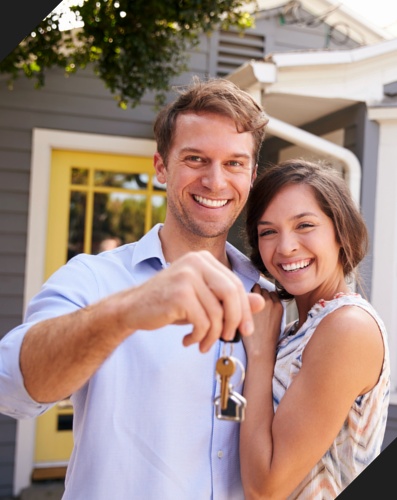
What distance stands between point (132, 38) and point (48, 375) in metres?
2.91

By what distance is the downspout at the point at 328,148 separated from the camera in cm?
387

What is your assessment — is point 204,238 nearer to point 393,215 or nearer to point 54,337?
point 54,337

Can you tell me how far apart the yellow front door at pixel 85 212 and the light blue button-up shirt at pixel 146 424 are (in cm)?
334

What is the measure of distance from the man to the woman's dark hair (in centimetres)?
6

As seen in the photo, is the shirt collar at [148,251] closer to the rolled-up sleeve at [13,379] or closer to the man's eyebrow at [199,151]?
the man's eyebrow at [199,151]

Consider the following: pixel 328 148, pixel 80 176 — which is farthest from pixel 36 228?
pixel 328 148

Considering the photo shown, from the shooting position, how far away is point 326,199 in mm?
1767

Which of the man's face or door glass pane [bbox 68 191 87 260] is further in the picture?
door glass pane [bbox 68 191 87 260]

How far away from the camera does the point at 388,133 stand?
4016mm

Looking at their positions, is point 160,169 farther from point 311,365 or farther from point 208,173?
point 311,365

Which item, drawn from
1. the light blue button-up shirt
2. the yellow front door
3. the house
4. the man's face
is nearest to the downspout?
the house

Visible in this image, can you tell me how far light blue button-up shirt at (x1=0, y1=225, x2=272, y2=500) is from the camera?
150 centimetres

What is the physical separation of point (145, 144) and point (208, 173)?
10.4 ft

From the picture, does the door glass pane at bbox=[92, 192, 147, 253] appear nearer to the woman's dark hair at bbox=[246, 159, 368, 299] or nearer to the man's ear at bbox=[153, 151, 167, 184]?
the man's ear at bbox=[153, 151, 167, 184]
